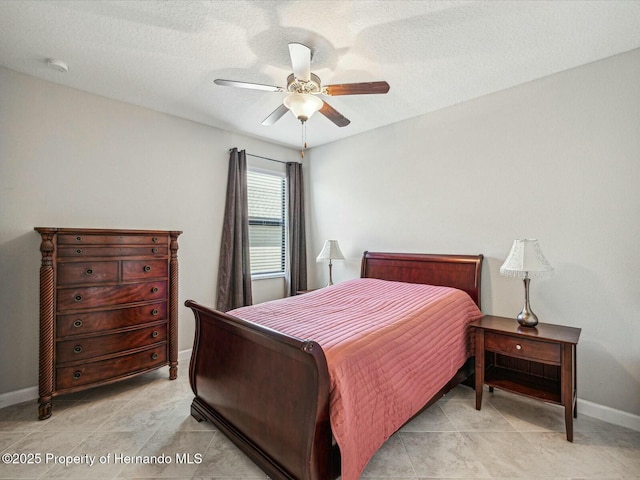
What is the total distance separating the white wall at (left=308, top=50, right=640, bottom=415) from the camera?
86.2 inches

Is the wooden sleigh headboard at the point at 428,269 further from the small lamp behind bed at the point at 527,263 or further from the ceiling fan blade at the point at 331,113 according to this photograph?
the ceiling fan blade at the point at 331,113

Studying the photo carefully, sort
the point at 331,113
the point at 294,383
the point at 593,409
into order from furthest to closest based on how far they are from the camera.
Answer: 1. the point at 331,113
2. the point at 593,409
3. the point at 294,383

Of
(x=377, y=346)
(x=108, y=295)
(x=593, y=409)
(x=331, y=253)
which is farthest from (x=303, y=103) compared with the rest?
(x=593, y=409)

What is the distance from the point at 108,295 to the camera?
2477mm

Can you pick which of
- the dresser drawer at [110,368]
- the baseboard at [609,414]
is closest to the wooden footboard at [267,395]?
the dresser drawer at [110,368]

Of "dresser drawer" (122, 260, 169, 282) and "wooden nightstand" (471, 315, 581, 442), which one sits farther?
"dresser drawer" (122, 260, 169, 282)

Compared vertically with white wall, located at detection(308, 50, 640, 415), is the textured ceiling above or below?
above

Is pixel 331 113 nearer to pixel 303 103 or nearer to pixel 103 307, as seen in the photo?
pixel 303 103

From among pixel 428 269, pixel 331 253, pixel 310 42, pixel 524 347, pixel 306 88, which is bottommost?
pixel 524 347

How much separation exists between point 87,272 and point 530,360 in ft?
11.6

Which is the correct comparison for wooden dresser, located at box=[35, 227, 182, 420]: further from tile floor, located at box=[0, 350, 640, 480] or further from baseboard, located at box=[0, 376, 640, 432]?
baseboard, located at box=[0, 376, 640, 432]

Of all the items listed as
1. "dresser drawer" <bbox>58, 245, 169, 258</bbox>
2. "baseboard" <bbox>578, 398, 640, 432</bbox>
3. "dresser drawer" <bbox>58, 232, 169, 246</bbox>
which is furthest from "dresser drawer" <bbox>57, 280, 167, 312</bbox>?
"baseboard" <bbox>578, 398, 640, 432</bbox>

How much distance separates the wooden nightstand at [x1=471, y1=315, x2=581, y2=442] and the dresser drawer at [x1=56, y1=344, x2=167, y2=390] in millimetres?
2762

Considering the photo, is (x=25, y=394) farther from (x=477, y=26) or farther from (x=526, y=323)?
(x=477, y=26)
